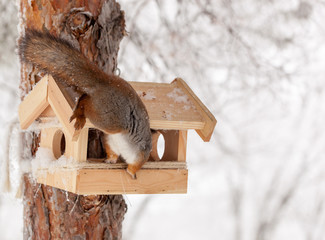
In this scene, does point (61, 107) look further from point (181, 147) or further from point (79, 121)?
point (181, 147)

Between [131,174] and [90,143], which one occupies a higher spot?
[90,143]

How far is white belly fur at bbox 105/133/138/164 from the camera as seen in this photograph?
5.06ft

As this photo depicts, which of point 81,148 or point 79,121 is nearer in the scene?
point 79,121

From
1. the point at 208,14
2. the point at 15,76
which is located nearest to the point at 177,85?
the point at 208,14

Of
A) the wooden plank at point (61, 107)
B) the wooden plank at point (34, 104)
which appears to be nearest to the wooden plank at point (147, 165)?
the wooden plank at point (61, 107)

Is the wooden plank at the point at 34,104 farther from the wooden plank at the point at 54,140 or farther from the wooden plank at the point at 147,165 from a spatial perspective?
the wooden plank at the point at 147,165

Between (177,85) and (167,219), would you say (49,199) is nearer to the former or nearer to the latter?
(177,85)

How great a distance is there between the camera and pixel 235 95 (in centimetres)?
428

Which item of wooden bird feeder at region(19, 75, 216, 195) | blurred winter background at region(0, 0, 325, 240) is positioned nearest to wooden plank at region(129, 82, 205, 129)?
wooden bird feeder at region(19, 75, 216, 195)

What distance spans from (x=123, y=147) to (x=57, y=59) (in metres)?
0.36

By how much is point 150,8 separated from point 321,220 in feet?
8.89

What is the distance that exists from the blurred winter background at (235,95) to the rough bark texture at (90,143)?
1347 mm

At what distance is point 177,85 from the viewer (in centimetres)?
185

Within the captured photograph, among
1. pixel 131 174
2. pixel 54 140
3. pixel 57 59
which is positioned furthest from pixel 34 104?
pixel 131 174
